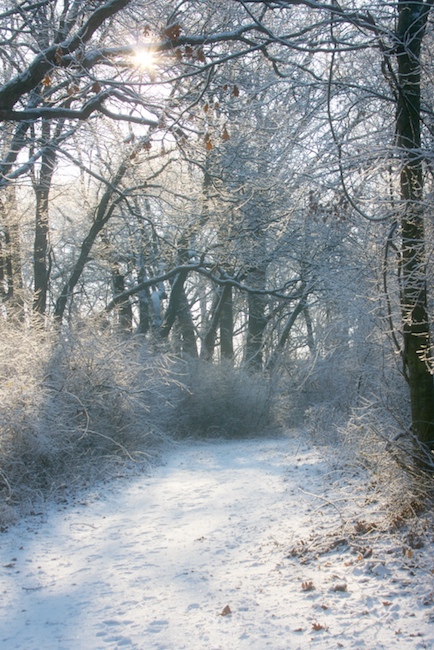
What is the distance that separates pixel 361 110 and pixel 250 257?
10802 mm

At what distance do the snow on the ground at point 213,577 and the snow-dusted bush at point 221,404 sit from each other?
7309mm

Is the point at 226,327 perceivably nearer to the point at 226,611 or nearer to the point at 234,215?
the point at 234,215

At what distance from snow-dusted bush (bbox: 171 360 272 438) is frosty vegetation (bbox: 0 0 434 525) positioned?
2.1 inches

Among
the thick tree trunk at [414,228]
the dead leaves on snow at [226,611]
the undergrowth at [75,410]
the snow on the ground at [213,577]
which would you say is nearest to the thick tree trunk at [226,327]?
the undergrowth at [75,410]

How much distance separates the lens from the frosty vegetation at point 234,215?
5957 millimetres

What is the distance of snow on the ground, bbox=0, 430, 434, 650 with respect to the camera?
402 cm

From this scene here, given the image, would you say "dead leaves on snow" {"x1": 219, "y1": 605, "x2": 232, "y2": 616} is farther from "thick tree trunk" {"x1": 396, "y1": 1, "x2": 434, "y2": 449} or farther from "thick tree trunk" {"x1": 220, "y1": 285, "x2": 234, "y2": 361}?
"thick tree trunk" {"x1": 220, "y1": 285, "x2": 234, "y2": 361}

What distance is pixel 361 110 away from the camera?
7.11m

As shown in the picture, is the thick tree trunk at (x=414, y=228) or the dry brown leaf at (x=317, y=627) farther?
the thick tree trunk at (x=414, y=228)

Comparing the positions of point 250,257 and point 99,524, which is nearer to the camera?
point 99,524

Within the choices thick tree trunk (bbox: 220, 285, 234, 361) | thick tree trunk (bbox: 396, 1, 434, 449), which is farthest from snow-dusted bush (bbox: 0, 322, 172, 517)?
thick tree trunk (bbox: 220, 285, 234, 361)

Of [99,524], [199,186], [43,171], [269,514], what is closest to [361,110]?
[269,514]

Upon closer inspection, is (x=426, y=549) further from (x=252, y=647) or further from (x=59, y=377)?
(x=59, y=377)

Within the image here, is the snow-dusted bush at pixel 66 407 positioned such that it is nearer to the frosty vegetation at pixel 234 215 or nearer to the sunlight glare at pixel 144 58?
the frosty vegetation at pixel 234 215
